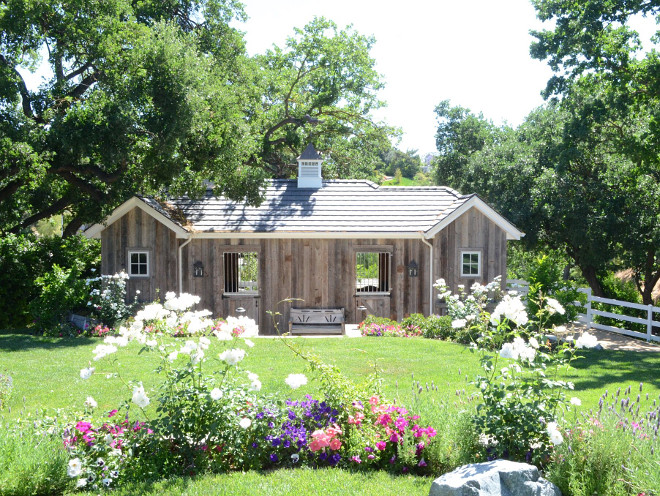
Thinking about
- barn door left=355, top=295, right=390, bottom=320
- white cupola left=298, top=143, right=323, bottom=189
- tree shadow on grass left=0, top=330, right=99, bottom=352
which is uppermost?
white cupola left=298, top=143, right=323, bottom=189

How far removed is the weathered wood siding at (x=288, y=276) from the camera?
16812mm

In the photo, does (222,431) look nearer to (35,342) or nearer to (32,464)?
(32,464)

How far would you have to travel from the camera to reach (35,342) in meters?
13.1

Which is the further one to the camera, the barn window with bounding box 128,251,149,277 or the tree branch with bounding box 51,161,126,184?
the barn window with bounding box 128,251,149,277

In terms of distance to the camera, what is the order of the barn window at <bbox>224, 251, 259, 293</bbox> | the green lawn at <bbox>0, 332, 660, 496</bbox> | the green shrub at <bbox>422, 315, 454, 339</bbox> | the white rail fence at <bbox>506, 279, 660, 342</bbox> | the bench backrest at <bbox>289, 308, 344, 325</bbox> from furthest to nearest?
the barn window at <bbox>224, 251, 259, 293</bbox>
the white rail fence at <bbox>506, 279, 660, 342</bbox>
the bench backrest at <bbox>289, 308, 344, 325</bbox>
the green shrub at <bbox>422, 315, 454, 339</bbox>
the green lawn at <bbox>0, 332, 660, 496</bbox>

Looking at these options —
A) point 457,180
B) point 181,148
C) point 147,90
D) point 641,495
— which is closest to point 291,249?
point 181,148

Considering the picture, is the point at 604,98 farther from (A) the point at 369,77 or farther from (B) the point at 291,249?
(A) the point at 369,77

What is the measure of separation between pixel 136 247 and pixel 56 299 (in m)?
2.70

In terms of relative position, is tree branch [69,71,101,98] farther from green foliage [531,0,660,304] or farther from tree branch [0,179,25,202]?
green foliage [531,0,660,304]

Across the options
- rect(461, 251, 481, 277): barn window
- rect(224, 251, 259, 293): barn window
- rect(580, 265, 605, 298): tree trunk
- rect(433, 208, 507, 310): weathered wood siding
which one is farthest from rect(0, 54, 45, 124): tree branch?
rect(580, 265, 605, 298): tree trunk

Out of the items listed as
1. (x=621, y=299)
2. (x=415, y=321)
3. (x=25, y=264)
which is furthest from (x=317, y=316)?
(x=621, y=299)

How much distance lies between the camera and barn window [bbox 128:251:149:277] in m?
16.6

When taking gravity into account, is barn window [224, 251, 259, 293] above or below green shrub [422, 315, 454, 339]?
above

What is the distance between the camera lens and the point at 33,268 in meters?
17.3
